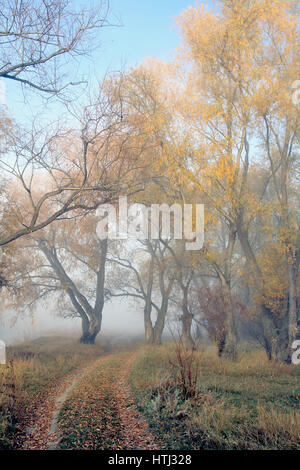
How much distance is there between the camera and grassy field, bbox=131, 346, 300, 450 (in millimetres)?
4566

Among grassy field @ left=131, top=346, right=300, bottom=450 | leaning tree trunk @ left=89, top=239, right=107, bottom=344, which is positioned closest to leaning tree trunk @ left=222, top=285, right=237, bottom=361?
grassy field @ left=131, top=346, right=300, bottom=450

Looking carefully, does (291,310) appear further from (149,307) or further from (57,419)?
(149,307)

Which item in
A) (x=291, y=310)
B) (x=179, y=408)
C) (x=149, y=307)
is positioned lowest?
(x=149, y=307)

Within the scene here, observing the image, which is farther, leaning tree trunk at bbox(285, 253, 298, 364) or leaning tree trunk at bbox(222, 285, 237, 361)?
leaning tree trunk at bbox(285, 253, 298, 364)

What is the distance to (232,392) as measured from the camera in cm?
727

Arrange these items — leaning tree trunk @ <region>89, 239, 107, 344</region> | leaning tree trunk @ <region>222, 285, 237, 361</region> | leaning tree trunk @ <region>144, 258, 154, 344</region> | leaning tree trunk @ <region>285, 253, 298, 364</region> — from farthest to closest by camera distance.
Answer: leaning tree trunk @ <region>144, 258, 154, 344</region> < leaning tree trunk @ <region>89, 239, 107, 344</region> < leaning tree trunk @ <region>285, 253, 298, 364</region> < leaning tree trunk @ <region>222, 285, 237, 361</region>

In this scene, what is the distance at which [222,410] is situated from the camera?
17.7 feet

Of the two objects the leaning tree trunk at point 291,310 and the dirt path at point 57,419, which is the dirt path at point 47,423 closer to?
the dirt path at point 57,419

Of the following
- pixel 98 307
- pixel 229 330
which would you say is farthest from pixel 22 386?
pixel 98 307

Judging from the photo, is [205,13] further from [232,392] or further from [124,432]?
[124,432]

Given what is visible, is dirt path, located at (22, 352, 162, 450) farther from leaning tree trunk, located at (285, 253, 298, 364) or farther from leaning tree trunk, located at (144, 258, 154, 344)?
leaning tree trunk, located at (144, 258, 154, 344)

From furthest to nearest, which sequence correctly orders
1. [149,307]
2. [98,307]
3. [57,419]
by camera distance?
[149,307] → [98,307] → [57,419]

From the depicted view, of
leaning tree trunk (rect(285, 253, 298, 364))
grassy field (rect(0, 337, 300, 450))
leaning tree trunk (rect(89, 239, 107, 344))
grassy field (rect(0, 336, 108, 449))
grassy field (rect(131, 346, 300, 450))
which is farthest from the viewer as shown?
leaning tree trunk (rect(89, 239, 107, 344))
